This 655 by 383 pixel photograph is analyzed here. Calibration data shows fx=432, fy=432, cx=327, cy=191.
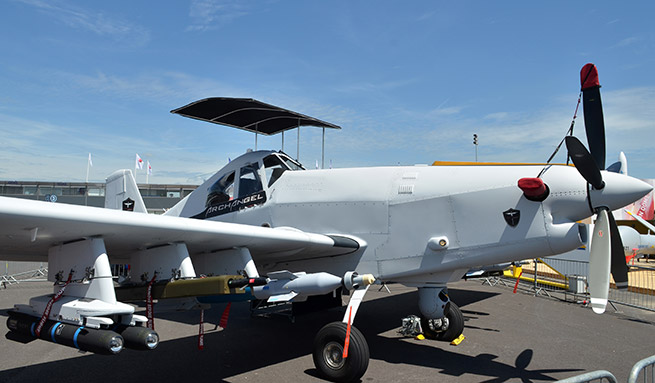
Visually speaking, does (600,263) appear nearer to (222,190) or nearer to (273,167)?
(273,167)

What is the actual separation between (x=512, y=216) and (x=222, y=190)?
5.27 metres

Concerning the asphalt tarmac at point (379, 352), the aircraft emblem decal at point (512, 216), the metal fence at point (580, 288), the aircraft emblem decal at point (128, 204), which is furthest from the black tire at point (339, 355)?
the metal fence at point (580, 288)

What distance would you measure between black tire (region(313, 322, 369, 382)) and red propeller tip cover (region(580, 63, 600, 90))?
4811 millimetres

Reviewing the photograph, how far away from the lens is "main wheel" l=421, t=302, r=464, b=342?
8.40 m

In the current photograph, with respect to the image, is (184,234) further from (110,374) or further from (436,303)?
(436,303)

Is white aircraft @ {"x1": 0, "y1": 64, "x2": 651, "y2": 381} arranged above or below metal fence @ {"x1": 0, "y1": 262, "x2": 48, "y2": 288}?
above

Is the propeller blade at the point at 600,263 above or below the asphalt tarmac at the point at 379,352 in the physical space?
above

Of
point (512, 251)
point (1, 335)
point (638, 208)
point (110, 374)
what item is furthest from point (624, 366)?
point (638, 208)

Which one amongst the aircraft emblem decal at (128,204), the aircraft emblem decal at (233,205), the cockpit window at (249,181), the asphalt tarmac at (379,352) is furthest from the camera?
the aircraft emblem decal at (128,204)

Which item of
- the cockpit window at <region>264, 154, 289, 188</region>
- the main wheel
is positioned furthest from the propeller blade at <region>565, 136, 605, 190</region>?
the cockpit window at <region>264, 154, 289, 188</region>

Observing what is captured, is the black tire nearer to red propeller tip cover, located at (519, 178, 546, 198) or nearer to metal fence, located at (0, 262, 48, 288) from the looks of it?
red propeller tip cover, located at (519, 178, 546, 198)

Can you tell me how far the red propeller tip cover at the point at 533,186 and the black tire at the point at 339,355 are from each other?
3.01 m

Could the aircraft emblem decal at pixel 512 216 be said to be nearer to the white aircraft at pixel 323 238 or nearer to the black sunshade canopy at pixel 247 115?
the white aircraft at pixel 323 238

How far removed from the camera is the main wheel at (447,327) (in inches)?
331
